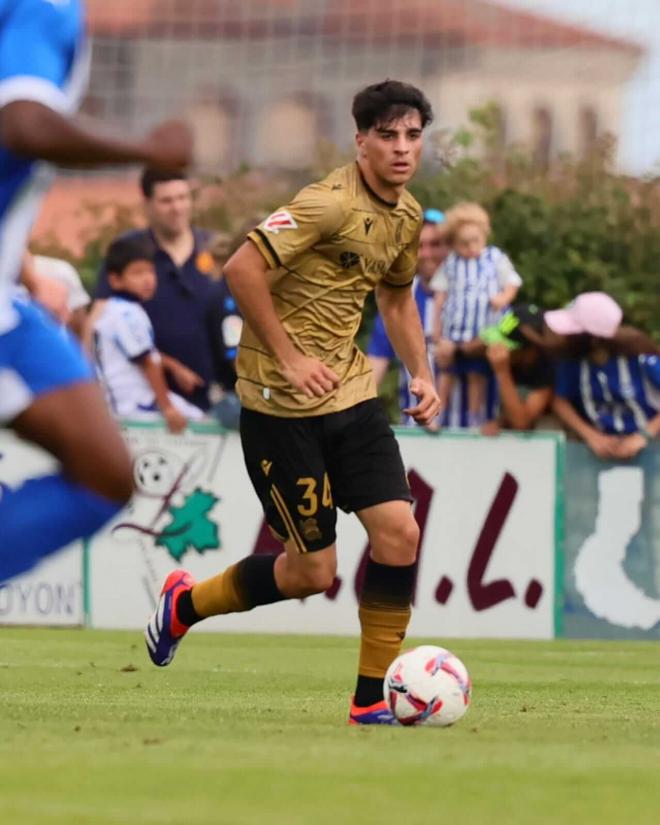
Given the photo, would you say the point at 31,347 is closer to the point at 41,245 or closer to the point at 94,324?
the point at 94,324

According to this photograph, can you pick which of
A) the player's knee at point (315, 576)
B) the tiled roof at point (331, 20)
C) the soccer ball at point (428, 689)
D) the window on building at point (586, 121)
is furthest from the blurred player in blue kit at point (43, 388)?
the tiled roof at point (331, 20)

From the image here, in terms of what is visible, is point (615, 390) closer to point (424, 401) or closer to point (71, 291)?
point (71, 291)

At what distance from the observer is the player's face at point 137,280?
45.6 feet

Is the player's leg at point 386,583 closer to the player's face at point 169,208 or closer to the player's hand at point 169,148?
the player's hand at point 169,148

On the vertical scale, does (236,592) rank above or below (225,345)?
above

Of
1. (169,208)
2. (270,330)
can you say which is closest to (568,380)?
(169,208)

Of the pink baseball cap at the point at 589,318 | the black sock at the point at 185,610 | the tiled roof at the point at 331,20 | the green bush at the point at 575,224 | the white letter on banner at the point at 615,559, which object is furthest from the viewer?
the tiled roof at the point at 331,20

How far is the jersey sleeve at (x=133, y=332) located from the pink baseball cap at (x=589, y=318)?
2467 mm

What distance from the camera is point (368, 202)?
8.22m

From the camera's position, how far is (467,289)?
46.1 feet

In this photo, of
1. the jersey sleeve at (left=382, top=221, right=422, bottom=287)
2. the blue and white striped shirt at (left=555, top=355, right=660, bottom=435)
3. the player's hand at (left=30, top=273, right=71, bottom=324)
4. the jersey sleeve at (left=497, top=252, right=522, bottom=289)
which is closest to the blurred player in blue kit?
Answer: the jersey sleeve at (left=382, top=221, right=422, bottom=287)

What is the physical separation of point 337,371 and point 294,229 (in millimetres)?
567

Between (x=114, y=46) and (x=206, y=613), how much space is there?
3437 cm

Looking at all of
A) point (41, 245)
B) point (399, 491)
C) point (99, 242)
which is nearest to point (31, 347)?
point (399, 491)
